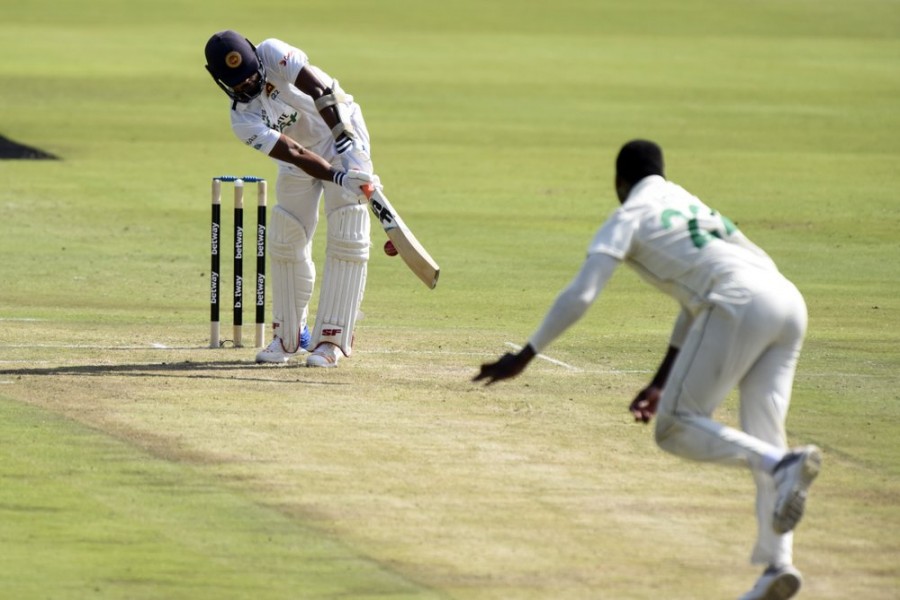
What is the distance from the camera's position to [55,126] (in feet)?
101

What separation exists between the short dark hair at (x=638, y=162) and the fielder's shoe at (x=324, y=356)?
4.56 metres

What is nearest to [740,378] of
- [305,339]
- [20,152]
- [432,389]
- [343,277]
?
→ [432,389]

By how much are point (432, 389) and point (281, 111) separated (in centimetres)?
209

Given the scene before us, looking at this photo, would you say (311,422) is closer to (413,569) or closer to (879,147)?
(413,569)

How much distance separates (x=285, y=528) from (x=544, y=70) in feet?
119

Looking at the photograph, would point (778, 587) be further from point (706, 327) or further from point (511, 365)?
point (511, 365)

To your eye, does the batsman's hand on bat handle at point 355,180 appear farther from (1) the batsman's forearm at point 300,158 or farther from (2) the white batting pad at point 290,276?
(2) the white batting pad at point 290,276

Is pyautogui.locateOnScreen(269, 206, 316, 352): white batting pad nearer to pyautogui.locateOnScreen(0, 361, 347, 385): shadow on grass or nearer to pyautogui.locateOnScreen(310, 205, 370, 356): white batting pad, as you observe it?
pyautogui.locateOnScreen(310, 205, 370, 356): white batting pad


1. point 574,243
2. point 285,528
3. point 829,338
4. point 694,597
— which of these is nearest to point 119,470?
point 285,528

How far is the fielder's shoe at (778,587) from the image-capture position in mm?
6457

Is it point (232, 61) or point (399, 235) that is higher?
point (232, 61)

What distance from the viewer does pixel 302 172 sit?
11.4 m

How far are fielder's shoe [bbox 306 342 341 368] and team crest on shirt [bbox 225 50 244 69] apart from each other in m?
1.81

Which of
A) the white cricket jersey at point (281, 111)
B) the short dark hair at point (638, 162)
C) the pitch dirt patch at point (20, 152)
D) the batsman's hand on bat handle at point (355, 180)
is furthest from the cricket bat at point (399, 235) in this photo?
the pitch dirt patch at point (20, 152)
